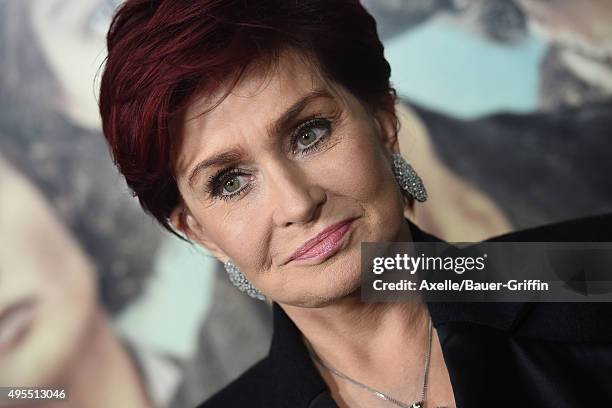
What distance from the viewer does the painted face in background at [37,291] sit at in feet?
8.93

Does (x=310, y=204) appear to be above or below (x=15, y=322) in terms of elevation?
above

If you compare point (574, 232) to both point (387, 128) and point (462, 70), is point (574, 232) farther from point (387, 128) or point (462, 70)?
point (462, 70)

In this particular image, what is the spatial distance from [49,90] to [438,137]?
140 centimetres

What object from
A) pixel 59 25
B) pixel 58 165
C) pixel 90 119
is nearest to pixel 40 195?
pixel 58 165

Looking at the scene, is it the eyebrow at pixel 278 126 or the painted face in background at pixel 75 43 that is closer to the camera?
the eyebrow at pixel 278 126

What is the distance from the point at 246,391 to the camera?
179 cm

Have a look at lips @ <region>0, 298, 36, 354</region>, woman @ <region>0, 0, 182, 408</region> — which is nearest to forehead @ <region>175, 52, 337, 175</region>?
woman @ <region>0, 0, 182, 408</region>

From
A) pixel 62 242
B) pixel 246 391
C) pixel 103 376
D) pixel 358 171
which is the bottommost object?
pixel 103 376

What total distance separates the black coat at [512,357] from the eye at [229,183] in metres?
0.37

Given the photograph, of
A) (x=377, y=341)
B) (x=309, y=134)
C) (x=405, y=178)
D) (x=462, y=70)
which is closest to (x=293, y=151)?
(x=309, y=134)

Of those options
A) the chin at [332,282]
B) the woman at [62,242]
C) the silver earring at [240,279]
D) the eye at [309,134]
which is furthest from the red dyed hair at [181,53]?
the woman at [62,242]

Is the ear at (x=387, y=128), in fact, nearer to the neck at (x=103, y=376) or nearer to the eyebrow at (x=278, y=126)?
the eyebrow at (x=278, y=126)

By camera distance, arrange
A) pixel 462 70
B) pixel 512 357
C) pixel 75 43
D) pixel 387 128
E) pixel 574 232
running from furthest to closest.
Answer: pixel 75 43 < pixel 462 70 < pixel 574 232 < pixel 387 128 < pixel 512 357

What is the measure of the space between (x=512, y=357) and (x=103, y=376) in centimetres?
172
